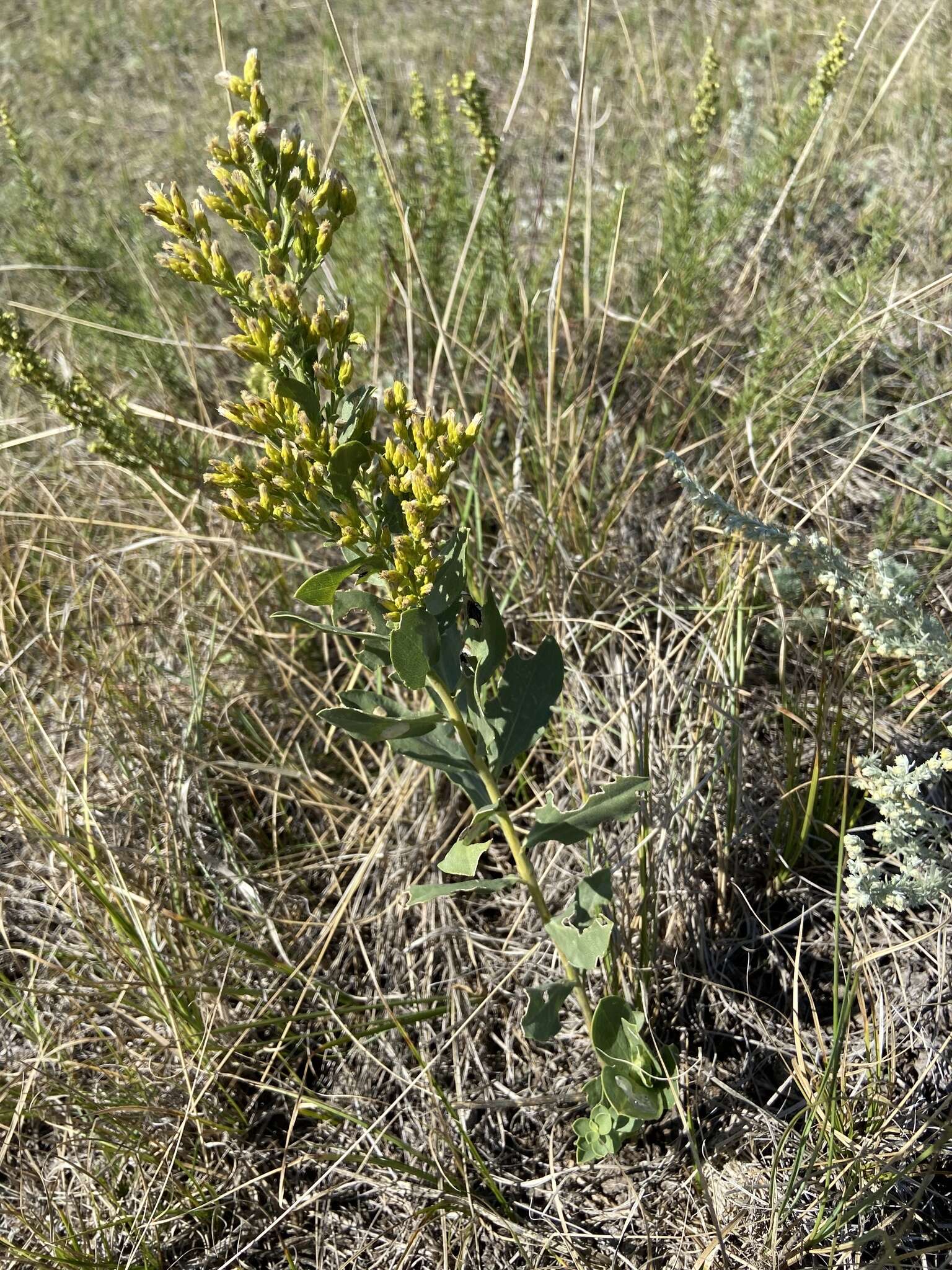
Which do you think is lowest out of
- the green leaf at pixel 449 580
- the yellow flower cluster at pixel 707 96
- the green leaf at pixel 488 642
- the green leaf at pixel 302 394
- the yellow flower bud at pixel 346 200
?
the green leaf at pixel 488 642

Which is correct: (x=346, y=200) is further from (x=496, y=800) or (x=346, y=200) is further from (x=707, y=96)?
(x=707, y=96)

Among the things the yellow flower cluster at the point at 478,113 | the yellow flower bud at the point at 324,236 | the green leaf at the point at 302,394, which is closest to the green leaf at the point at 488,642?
the green leaf at the point at 302,394

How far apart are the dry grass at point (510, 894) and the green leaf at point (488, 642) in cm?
63

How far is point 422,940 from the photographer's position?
2.17m

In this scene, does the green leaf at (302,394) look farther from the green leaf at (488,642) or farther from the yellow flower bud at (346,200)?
the green leaf at (488,642)

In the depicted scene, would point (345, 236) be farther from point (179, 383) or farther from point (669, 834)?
point (669, 834)

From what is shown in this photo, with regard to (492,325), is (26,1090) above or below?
below

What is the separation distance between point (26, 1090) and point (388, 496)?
1.56 m

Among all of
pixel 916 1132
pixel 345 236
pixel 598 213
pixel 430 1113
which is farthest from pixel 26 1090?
pixel 598 213

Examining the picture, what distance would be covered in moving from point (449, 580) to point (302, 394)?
1.08ft

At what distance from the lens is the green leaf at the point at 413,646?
1209 mm

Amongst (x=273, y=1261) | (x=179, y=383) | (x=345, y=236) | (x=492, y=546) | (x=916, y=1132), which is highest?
(x=345, y=236)

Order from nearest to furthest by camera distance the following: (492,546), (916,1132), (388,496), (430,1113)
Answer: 1. (388,496)
2. (916,1132)
3. (430,1113)
4. (492,546)

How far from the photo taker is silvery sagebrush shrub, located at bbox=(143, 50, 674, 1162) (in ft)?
4.06
